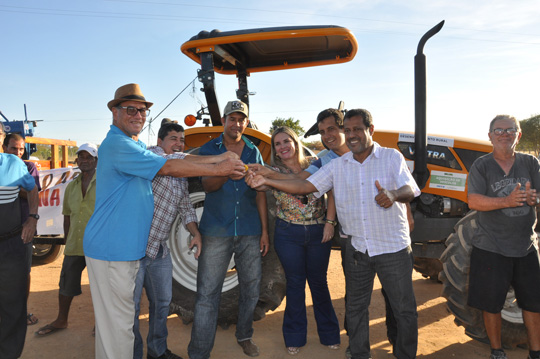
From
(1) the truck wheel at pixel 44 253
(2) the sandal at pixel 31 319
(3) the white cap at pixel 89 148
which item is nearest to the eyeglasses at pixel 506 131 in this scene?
(3) the white cap at pixel 89 148

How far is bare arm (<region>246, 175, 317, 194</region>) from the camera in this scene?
3148mm

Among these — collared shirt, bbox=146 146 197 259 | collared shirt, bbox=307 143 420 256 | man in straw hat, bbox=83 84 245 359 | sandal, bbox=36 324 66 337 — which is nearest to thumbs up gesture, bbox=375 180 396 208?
collared shirt, bbox=307 143 420 256

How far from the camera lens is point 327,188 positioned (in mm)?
3180

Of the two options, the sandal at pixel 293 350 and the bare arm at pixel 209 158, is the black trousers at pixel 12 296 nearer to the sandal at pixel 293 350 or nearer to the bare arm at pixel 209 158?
the bare arm at pixel 209 158

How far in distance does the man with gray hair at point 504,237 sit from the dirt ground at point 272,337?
0.71 metres

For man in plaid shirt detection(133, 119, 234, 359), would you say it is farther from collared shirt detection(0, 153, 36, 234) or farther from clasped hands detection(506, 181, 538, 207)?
clasped hands detection(506, 181, 538, 207)

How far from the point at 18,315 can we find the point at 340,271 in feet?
14.9

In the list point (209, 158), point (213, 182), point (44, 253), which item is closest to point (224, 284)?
point (213, 182)

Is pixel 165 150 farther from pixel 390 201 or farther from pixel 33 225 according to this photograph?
pixel 390 201

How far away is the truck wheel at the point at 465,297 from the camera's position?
3.24 meters

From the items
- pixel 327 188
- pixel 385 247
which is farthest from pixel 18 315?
pixel 385 247

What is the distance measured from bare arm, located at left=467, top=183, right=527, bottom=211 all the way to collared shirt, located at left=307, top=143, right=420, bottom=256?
48cm

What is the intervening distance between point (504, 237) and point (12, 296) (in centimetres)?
391

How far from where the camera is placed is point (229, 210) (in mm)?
3264
